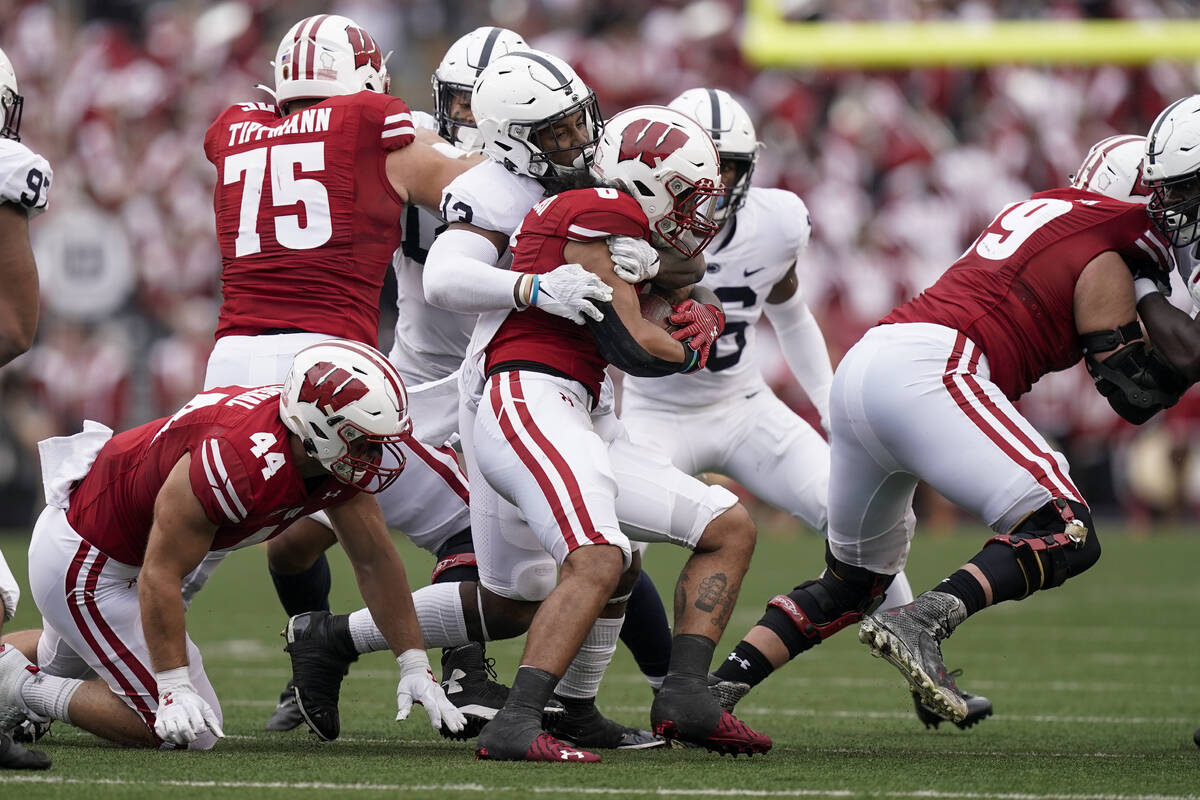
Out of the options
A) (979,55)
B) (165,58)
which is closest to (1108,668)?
(979,55)

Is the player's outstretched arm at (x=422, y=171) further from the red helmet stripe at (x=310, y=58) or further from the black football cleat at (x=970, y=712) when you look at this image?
the black football cleat at (x=970, y=712)

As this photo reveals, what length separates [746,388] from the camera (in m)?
6.25

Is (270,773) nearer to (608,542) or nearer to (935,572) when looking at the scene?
(608,542)

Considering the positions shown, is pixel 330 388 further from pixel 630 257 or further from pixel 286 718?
pixel 286 718

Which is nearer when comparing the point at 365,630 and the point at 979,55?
the point at 365,630

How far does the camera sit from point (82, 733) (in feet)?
17.2

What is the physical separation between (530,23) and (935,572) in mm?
8175

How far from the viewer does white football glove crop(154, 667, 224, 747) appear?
4.37 metres

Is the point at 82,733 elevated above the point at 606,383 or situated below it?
below

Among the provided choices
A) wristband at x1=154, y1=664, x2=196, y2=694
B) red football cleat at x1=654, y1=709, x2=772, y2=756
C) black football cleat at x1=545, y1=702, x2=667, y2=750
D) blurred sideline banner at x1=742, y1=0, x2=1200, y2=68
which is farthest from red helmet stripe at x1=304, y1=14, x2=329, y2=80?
blurred sideline banner at x1=742, y1=0, x2=1200, y2=68

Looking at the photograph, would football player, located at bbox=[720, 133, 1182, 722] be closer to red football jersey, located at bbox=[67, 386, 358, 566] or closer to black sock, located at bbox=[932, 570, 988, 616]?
black sock, located at bbox=[932, 570, 988, 616]

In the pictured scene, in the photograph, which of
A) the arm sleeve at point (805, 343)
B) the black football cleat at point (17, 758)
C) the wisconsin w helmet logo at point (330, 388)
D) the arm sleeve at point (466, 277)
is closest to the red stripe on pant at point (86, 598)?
the black football cleat at point (17, 758)

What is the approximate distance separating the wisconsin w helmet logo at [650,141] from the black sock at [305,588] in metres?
1.77

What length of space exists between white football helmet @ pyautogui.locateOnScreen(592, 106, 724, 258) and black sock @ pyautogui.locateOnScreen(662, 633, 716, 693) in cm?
105
